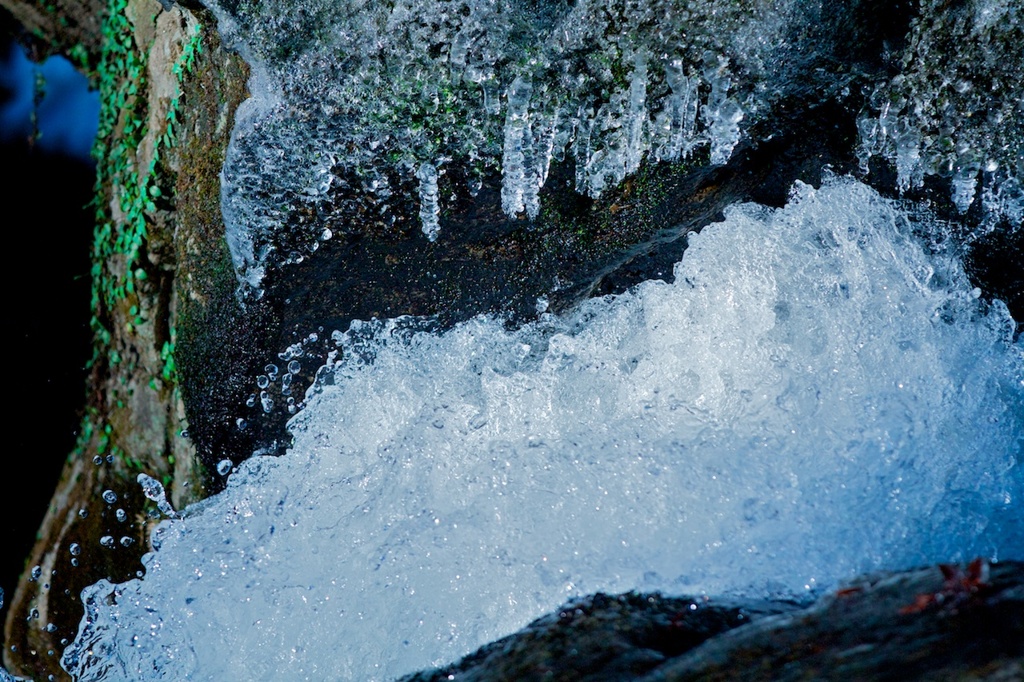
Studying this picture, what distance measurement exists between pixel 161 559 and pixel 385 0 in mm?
2053

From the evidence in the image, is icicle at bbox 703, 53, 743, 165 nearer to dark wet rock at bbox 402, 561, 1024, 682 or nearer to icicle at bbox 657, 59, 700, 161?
icicle at bbox 657, 59, 700, 161

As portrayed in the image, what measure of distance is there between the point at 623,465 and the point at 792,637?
3.23ft

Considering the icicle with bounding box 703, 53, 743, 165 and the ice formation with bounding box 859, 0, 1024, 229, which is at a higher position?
the icicle with bounding box 703, 53, 743, 165

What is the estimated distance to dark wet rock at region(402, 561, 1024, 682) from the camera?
1.41 metres

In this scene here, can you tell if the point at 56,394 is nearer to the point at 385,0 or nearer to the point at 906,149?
the point at 385,0

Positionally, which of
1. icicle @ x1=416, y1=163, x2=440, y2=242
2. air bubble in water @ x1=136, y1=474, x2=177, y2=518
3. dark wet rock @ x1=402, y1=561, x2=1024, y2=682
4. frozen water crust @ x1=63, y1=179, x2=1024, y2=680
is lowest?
dark wet rock @ x1=402, y1=561, x2=1024, y2=682

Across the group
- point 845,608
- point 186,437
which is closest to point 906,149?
point 845,608

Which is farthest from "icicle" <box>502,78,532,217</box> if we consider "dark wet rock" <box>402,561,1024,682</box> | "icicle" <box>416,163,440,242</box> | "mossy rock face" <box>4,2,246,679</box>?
"dark wet rock" <box>402,561,1024,682</box>

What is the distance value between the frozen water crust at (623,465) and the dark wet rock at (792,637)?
20 cm

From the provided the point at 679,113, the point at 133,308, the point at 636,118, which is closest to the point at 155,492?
the point at 133,308

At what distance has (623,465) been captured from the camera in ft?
8.46

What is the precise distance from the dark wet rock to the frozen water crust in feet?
0.64

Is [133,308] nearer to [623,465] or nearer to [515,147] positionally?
[515,147]

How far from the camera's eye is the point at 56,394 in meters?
3.73
